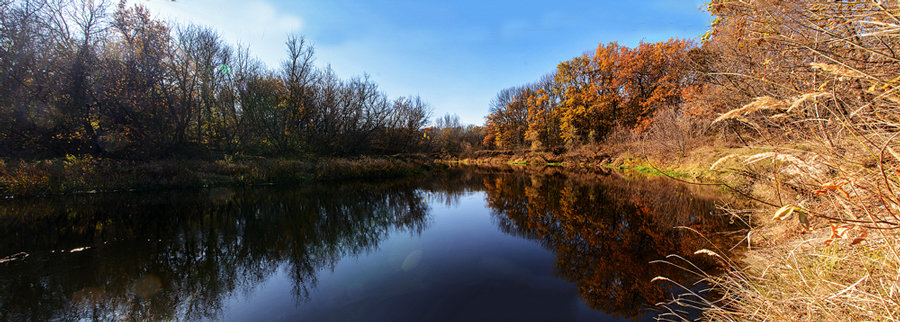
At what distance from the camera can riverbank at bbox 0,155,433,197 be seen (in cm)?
998

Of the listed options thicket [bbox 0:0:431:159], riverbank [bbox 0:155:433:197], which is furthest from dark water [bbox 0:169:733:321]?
thicket [bbox 0:0:431:159]

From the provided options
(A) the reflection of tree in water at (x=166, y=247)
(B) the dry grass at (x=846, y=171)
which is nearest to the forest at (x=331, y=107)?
(B) the dry grass at (x=846, y=171)

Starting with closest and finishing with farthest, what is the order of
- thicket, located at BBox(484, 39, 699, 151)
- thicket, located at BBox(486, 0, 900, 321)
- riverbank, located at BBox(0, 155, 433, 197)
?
1. thicket, located at BBox(486, 0, 900, 321)
2. riverbank, located at BBox(0, 155, 433, 197)
3. thicket, located at BBox(484, 39, 699, 151)

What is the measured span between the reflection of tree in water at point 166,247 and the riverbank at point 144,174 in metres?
1.47

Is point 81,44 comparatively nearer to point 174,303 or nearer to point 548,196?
point 174,303

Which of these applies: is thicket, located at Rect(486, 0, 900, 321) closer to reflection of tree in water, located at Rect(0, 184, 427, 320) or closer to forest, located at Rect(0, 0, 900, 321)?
forest, located at Rect(0, 0, 900, 321)

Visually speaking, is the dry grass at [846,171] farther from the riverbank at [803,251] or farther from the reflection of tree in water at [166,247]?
the reflection of tree in water at [166,247]

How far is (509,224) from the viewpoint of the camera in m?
6.83

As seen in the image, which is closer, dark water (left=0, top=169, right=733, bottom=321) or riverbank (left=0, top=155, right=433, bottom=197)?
dark water (left=0, top=169, right=733, bottom=321)

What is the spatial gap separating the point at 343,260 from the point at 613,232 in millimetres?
4874

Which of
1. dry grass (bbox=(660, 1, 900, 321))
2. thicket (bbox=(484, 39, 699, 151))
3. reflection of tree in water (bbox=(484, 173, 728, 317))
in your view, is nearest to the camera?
dry grass (bbox=(660, 1, 900, 321))

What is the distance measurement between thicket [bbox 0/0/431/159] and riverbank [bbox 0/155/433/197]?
1386 millimetres

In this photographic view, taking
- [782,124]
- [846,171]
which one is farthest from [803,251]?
[782,124]

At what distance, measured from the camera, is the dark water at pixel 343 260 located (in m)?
3.33
